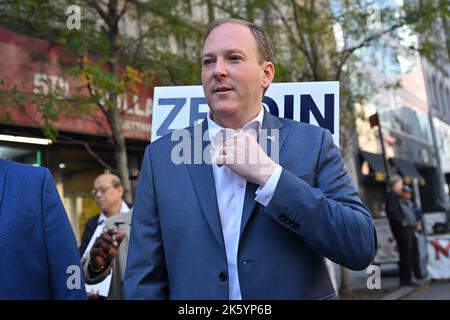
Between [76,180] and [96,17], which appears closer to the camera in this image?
[96,17]

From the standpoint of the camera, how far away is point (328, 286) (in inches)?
68.9

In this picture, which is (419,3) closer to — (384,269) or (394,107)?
(384,269)

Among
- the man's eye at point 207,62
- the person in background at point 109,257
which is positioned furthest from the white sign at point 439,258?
the man's eye at point 207,62

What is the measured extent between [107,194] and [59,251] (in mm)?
3054

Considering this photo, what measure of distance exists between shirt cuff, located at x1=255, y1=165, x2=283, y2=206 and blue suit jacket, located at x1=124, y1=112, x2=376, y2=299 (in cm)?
2

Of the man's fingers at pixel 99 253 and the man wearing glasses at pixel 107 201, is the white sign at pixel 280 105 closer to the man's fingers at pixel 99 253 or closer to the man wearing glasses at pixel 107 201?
the man's fingers at pixel 99 253

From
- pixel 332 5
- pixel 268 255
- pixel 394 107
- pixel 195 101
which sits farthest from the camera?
pixel 394 107

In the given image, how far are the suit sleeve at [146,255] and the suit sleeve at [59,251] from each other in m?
0.31

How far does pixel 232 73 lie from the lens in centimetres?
179

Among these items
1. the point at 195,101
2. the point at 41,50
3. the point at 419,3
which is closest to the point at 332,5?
the point at 419,3

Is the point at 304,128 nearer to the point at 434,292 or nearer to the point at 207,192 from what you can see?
the point at 207,192

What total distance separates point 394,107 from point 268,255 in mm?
28605

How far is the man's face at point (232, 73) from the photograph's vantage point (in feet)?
5.90

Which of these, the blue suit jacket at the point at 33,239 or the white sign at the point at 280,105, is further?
the white sign at the point at 280,105
